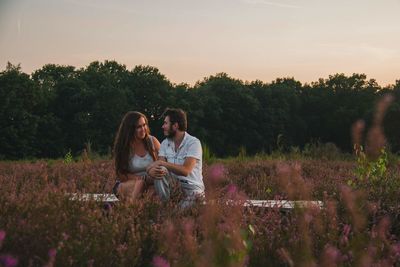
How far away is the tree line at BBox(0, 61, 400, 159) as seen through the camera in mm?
38812

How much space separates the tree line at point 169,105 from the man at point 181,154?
2559 centimetres

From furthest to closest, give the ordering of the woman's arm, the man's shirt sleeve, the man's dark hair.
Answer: the woman's arm < the man's shirt sleeve < the man's dark hair

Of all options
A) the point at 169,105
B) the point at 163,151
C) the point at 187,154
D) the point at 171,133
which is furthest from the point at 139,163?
the point at 169,105

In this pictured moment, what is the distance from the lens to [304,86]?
213ft

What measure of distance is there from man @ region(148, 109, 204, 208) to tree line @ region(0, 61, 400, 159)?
25.6 metres

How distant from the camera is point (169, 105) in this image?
46.5 m

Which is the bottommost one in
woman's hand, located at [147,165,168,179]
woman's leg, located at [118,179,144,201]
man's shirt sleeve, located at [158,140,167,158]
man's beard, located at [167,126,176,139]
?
woman's leg, located at [118,179,144,201]

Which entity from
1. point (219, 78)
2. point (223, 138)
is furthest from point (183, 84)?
point (223, 138)

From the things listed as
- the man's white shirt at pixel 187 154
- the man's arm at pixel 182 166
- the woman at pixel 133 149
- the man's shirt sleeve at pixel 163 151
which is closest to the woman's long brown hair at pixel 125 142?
the woman at pixel 133 149

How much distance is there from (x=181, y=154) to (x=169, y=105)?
4089 cm

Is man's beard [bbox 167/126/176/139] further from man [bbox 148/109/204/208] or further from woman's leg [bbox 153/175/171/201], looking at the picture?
woman's leg [bbox 153/175/171/201]

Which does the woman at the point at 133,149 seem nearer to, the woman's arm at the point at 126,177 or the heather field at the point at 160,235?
the woman's arm at the point at 126,177

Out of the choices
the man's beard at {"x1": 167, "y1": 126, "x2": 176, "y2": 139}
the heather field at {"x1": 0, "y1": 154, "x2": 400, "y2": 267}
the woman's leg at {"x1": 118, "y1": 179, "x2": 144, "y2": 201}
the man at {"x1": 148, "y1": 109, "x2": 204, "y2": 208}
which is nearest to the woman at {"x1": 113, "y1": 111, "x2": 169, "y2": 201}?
the woman's leg at {"x1": 118, "y1": 179, "x2": 144, "y2": 201}

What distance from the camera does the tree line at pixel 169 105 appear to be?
127 feet
